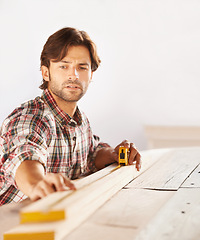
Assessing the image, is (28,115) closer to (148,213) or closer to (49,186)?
(49,186)

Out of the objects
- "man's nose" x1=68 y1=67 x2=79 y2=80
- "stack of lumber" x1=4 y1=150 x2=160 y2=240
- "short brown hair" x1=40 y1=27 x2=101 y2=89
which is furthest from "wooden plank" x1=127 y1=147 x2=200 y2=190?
"short brown hair" x1=40 y1=27 x2=101 y2=89

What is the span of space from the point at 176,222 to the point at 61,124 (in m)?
0.96

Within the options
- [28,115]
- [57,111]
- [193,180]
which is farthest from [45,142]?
[193,180]

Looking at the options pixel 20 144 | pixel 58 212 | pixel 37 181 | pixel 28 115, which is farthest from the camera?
pixel 28 115

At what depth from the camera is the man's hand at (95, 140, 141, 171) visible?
164 centimetres

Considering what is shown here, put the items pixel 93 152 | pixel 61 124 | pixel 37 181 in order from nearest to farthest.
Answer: pixel 37 181 → pixel 61 124 → pixel 93 152

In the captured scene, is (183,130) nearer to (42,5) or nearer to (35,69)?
(35,69)

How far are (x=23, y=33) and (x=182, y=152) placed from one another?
6.59 ft

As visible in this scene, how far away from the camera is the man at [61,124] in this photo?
1.46 meters

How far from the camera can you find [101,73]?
4082mm

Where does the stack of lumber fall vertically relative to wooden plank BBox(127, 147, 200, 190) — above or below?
above

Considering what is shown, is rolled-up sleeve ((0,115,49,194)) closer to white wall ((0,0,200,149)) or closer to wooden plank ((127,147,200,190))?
wooden plank ((127,147,200,190))

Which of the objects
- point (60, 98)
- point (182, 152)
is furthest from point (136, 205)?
point (182, 152)

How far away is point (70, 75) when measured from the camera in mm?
1748
